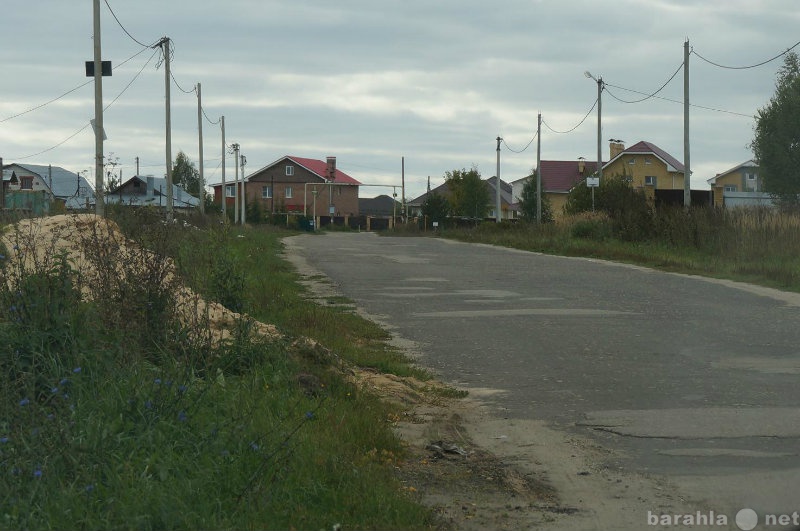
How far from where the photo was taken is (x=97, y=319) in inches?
315

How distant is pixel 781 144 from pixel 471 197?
29.7 m

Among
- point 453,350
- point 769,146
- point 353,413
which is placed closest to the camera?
point 353,413

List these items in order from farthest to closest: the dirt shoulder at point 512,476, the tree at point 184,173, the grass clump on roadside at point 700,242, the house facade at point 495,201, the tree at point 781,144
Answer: the tree at point 184,173 < the house facade at point 495,201 < the tree at point 781,144 < the grass clump on roadside at point 700,242 < the dirt shoulder at point 512,476

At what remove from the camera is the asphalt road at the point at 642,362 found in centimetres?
654

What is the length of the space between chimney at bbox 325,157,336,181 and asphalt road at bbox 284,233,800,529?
97621 mm

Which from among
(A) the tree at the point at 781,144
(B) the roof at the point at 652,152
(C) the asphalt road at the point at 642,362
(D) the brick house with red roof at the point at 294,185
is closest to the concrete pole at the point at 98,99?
(C) the asphalt road at the point at 642,362

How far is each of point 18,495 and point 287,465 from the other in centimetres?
135

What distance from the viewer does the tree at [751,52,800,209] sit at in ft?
248

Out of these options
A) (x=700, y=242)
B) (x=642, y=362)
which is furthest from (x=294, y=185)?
(x=642, y=362)

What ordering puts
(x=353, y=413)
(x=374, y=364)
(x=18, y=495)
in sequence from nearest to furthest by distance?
1. (x=18, y=495)
2. (x=353, y=413)
3. (x=374, y=364)

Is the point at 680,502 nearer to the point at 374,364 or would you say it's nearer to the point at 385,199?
the point at 374,364

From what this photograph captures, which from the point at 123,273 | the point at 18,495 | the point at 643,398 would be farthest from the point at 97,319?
the point at 643,398

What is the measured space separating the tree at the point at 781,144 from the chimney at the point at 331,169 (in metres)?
52.9

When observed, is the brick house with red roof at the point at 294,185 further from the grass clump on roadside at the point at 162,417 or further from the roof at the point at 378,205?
the grass clump on roadside at the point at 162,417
